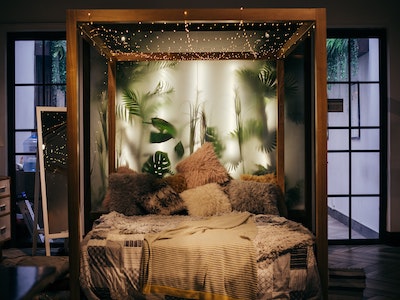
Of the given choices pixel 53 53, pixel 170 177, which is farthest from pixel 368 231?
pixel 53 53

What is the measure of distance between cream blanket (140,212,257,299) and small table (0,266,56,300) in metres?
2.03

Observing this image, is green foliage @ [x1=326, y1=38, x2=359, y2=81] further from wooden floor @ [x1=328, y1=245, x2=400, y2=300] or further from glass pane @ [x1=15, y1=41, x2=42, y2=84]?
glass pane @ [x1=15, y1=41, x2=42, y2=84]

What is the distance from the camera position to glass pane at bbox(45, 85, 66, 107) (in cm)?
606

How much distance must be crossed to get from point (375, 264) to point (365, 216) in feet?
3.90

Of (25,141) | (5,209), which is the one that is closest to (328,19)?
(25,141)

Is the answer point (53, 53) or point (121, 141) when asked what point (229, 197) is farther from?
point (53, 53)

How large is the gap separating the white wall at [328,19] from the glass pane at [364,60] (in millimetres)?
230

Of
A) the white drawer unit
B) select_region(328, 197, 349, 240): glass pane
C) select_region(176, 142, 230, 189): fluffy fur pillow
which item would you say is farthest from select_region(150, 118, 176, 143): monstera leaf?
select_region(328, 197, 349, 240): glass pane

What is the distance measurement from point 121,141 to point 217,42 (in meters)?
1.60

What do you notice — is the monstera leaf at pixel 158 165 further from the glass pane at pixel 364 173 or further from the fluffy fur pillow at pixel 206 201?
the glass pane at pixel 364 173

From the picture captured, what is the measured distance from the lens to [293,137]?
19.4 feet

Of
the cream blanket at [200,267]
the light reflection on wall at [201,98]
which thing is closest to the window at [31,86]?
the light reflection on wall at [201,98]

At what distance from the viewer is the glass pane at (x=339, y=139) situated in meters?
6.20

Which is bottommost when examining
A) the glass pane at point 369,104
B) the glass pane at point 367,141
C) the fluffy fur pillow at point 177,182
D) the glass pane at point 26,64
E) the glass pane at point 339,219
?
the glass pane at point 339,219
